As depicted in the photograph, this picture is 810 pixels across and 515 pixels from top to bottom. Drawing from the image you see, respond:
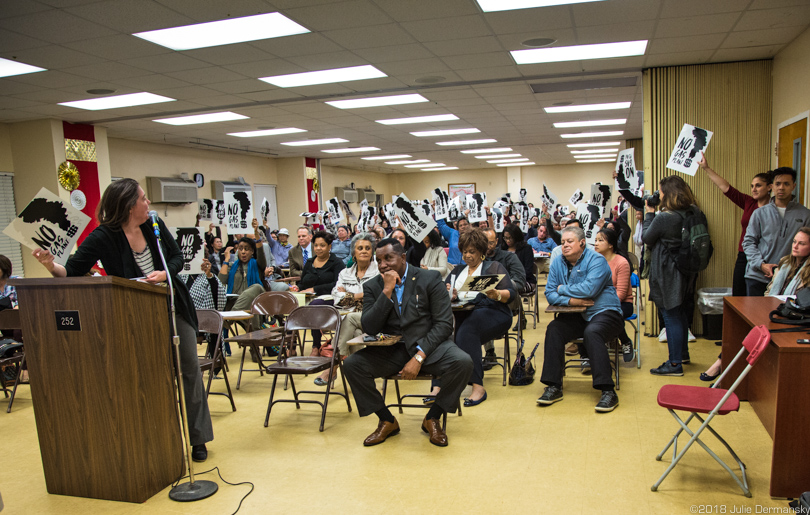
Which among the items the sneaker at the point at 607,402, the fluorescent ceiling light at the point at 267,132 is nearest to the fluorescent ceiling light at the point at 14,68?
the fluorescent ceiling light at the point at 267,132

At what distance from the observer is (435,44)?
596 centimetres

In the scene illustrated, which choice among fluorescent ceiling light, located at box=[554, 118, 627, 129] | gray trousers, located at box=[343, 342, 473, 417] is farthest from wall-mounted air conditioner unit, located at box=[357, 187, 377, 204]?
gray trousers, located at box=[343, 342, 473, 417]

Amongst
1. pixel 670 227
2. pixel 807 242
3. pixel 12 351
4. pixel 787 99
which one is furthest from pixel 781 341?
pixel 12 351

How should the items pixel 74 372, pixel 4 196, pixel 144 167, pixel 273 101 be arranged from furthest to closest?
1. pixel 144 167
2. pixel 4 196
3. pixel 273 101
4. pixel 74 372

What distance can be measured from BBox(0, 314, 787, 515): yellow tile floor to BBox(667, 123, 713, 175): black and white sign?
2245 mm

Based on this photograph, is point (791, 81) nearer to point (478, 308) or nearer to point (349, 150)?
point (478, 308)

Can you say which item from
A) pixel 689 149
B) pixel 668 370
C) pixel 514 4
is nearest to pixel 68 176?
pixel 514 4

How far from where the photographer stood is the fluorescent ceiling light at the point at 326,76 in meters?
6.96

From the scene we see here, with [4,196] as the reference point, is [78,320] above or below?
below

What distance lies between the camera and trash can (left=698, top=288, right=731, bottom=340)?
19.8 feet

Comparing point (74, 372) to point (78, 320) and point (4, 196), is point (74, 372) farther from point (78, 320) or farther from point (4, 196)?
point (4, 196)

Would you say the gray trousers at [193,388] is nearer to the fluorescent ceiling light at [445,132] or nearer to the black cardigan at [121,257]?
the black cardigan at [121,257]

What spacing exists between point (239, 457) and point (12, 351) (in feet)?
10.5

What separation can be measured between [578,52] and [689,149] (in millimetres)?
1743
